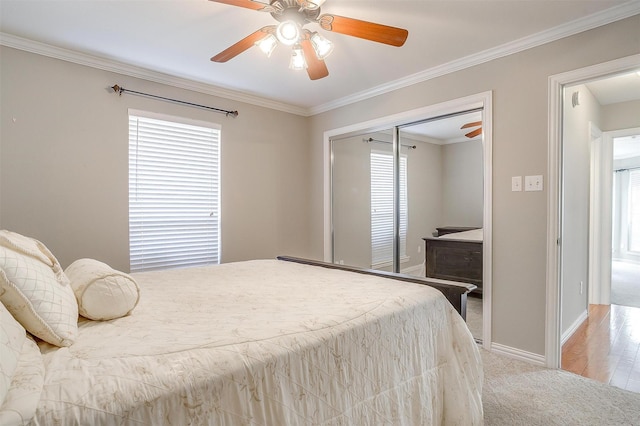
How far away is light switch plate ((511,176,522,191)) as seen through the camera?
2536 millimetres


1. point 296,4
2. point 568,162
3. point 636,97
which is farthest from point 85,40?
point 636,97

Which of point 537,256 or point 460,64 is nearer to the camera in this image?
point 537,256

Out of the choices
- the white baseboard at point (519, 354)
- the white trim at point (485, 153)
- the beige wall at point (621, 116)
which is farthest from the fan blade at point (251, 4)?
the beige wall at point (621, 116)

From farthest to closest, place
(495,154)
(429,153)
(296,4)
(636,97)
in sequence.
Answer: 1. (636,97)
2. (429,153)
3. (495,154)
4. (296,4)

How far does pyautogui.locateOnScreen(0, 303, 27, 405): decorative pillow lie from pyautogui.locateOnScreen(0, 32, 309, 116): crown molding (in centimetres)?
256

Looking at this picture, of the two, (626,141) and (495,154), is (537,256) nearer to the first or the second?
(495,154)

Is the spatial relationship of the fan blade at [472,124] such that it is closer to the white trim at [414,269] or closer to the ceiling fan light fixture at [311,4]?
the white trim at [414,269]

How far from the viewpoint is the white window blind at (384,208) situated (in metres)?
3.49

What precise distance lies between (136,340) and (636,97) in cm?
511

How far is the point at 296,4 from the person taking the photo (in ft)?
5.42

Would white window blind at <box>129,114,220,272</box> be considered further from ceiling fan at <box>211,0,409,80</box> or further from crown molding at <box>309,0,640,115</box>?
crown molding at <box>309,0,640,115</box>

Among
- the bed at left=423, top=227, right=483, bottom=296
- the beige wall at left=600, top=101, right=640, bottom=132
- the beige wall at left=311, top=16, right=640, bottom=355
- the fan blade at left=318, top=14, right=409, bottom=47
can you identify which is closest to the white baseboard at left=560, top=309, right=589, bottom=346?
the beige wall at left=311, top=16, right=640, bottom=355

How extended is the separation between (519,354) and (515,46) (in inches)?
94.8

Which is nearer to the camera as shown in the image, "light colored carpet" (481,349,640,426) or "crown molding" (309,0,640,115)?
"light colored carpet" (481,349,640,426)
